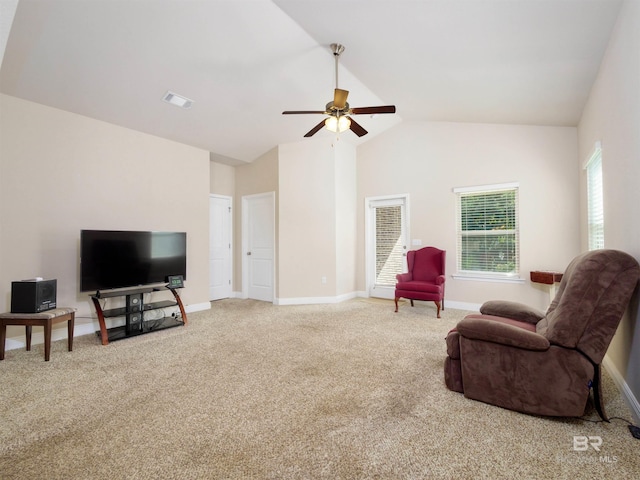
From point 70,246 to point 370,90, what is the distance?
4.55 meters

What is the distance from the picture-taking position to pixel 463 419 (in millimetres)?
1980

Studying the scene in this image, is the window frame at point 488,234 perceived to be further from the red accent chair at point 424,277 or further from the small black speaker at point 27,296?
the small black speaker at point 27,296

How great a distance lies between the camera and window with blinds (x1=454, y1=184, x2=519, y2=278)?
15.8 ft

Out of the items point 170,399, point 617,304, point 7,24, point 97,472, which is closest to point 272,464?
A: point 97,472

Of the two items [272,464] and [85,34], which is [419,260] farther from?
[85,34]

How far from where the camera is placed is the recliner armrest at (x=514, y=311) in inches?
104

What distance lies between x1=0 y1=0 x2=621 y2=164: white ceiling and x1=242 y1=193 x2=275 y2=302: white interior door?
1.85 m

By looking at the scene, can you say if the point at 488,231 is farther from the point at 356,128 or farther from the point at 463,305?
the point at 356,128

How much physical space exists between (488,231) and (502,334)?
11.2 feet

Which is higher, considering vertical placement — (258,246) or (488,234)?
(488,234)

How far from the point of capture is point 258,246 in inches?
241

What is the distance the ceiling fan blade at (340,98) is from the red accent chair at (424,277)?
117 inches

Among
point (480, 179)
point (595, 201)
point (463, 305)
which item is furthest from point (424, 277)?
point (595, 201)

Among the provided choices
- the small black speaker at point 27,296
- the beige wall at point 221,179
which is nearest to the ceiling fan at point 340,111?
the small black speaker at point 27,296
